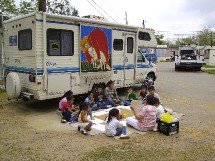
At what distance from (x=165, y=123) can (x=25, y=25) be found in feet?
16.5

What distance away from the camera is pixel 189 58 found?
81.0 ft

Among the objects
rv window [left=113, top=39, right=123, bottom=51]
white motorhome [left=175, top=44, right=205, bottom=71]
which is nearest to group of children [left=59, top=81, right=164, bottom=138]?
rv window [left=113, top=39, right=123, bottom=51]

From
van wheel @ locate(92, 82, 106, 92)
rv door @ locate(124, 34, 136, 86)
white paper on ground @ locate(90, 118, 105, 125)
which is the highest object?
rv door @ locate(124, 34, 136, 86)

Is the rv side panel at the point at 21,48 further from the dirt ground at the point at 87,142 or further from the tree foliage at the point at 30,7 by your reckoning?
the tree foliage at the point at 30,7

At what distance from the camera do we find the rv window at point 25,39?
8133 mm

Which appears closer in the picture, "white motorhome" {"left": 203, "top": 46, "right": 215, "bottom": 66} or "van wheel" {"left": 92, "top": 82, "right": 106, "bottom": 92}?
"van wheel" {"left": 92, "top": 82, "right": 106, "bottom": 92}

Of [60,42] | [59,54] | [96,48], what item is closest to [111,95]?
[96,48]

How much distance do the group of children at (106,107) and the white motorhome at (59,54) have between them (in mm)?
636

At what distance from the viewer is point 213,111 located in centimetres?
896

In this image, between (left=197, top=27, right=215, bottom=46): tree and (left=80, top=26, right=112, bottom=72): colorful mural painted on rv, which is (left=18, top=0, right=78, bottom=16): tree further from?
(left=197, top=27, right=215, bottom=46): tree

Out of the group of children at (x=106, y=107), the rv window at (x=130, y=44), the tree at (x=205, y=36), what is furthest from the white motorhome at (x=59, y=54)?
the tree at (x=205, y=36)

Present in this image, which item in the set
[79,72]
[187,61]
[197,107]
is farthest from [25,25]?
[187,61]

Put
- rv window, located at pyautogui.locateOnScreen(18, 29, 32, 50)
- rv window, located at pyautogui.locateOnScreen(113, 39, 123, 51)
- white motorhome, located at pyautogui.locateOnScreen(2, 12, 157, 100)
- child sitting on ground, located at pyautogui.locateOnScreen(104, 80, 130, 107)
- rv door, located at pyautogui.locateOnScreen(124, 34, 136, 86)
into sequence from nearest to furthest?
white motorhome, located at pyautogui.locateOnScreen(2, 12, 157, 100) → rv window, located at pyautogui.locateOnScreen(18, 29, 32, 50) → child sitting on ground, located at pyautogui.locateOnScreen(104, 80, 130, 107) → rv window, located at pyautogui.locateOnScreen(113, 39, 123, 51) → rv door, located at pyautogui.locateOnScreen(124, 34, 136, 86)

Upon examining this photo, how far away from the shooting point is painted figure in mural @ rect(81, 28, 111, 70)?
9.22 metres
